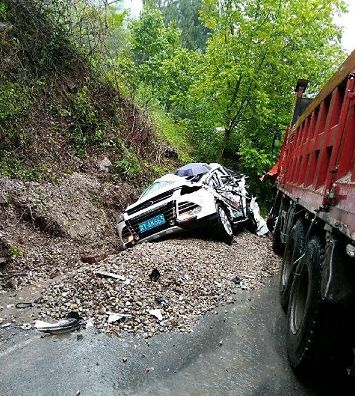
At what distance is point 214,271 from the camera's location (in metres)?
5.93

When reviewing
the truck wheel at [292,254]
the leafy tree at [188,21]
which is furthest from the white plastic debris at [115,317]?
the leafy tree at [188,21]

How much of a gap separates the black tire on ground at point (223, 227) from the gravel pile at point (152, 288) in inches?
36.7

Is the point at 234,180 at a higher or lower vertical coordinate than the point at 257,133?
lower

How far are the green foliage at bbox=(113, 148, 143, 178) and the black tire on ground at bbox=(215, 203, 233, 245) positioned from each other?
11.2ft

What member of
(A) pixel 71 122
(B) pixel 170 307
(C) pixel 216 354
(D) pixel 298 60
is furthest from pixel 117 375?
(D) pixel 298 60

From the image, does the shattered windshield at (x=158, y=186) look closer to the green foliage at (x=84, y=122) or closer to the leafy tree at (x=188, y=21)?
the green foliage at (x=84, y=122)

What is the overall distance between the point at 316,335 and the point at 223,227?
4824 millimetres

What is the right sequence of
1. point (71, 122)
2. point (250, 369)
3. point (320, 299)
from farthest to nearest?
point (71, 122)
point (250, 369)
point (320, 299)

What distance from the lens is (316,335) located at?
2.90m

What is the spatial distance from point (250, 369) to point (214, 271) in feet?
8.10

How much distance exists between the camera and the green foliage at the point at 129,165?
412 inches

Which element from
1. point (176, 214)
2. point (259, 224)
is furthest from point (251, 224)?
point (176, 214)

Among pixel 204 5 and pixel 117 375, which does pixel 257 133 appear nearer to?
pixel 204 5

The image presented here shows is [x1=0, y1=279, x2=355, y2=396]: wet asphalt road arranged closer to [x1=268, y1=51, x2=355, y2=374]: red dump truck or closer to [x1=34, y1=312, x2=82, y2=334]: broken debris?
[x1=34, y1=312, x2=82, y2=334]: broken debris
